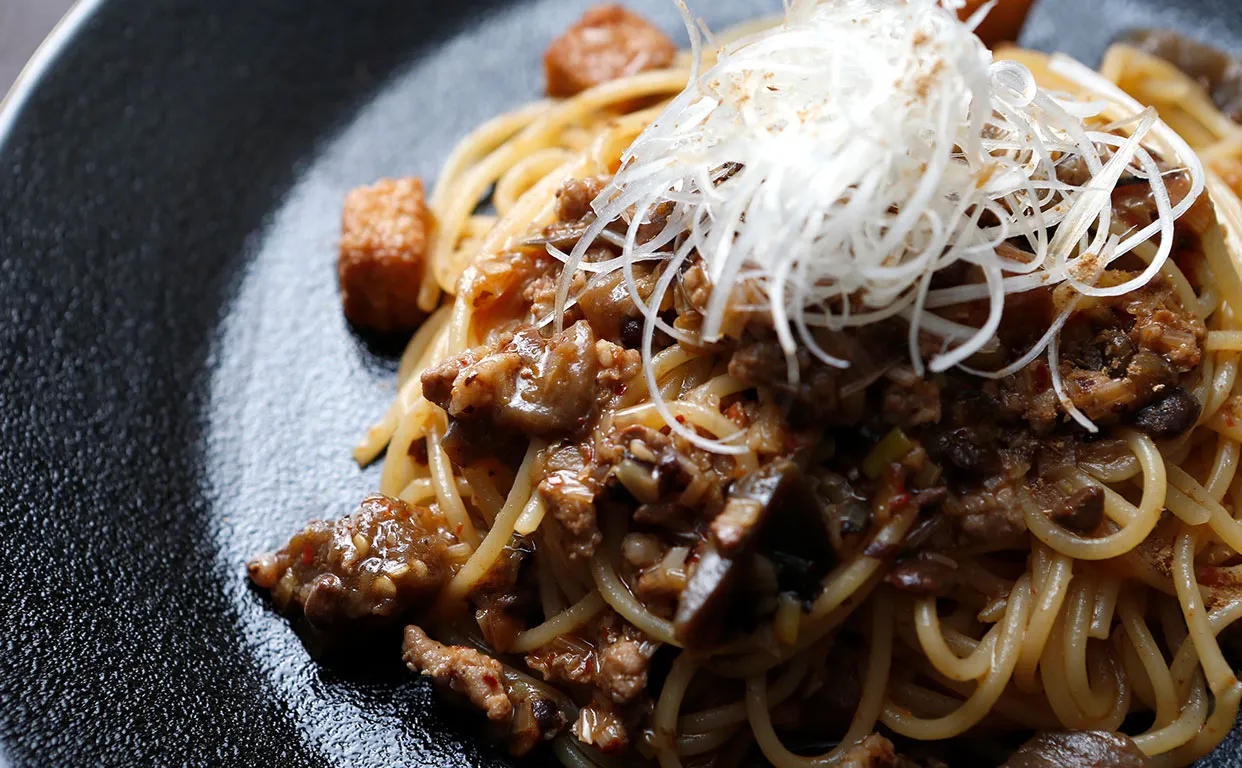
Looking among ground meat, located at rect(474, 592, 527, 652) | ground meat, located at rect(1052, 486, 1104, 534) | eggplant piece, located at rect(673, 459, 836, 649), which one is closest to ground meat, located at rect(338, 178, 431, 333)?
ground meat, located at rect(474, 592, 527, 652)

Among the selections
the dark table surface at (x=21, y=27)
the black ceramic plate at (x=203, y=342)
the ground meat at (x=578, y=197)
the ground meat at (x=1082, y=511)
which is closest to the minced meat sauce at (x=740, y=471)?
the ground meat at (x=1082, y=511)

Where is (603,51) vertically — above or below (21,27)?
above

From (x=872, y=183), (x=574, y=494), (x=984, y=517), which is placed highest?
(x=872, y=183)

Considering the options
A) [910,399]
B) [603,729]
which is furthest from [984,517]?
[603,729]

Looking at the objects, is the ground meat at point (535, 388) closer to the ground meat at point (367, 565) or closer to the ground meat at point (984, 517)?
the ground meat at point (367, 565)

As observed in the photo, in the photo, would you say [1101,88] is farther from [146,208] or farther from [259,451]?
[146,208]

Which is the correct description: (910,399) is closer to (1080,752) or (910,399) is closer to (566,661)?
(1080,752)

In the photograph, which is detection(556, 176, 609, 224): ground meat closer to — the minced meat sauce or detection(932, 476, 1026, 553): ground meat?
the minced meat sauce
